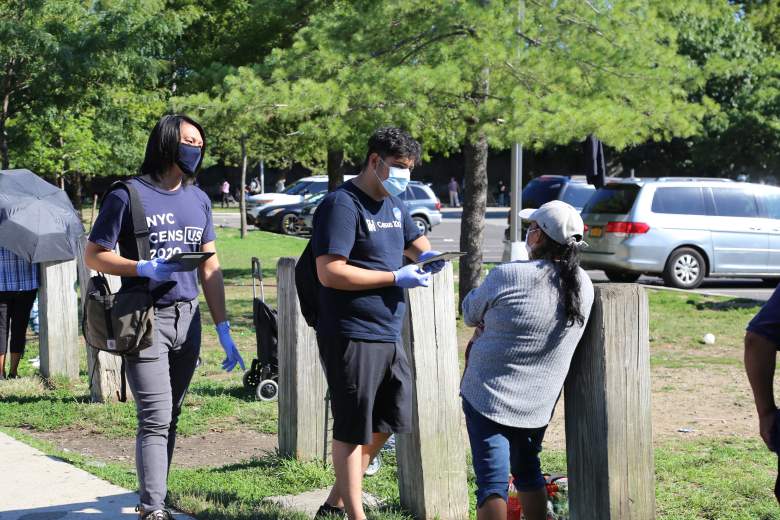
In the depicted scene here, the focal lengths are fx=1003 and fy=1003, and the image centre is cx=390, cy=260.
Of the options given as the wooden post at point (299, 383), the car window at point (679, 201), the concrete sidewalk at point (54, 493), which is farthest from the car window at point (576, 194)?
the concrete sidewalk at point (54, 493)

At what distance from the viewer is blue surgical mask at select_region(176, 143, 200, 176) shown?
14.3 ft

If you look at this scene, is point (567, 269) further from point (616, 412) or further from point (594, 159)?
point (594, 159)

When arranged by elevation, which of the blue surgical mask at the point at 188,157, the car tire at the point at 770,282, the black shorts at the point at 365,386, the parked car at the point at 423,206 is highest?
the parked car at the point at 423,206

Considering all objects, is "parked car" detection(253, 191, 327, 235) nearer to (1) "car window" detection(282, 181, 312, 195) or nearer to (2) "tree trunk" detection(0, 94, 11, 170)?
(1) "car window" detection(282, 181, 312, 195)

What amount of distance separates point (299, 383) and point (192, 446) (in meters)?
1.38

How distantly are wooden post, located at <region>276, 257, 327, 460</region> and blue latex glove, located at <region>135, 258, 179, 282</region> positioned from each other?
118cm

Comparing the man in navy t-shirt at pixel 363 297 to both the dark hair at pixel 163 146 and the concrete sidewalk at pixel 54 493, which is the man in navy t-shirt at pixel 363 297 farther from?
the concrete sidewalk at pixel 54 493

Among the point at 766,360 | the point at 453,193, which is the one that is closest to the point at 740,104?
the point at 453,193

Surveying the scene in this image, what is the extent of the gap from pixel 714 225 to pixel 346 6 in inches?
271

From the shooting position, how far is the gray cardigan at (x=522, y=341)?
356 cm

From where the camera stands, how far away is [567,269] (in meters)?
3.57

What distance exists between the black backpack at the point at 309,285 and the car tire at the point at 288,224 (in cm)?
2496

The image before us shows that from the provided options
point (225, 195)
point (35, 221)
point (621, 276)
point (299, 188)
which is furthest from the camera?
point (225, 195)

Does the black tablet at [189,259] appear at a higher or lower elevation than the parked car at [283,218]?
lower
